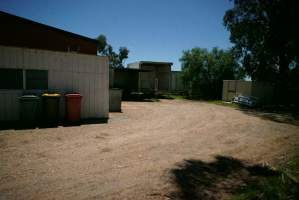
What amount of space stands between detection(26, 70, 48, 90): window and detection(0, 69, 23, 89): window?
280 mm

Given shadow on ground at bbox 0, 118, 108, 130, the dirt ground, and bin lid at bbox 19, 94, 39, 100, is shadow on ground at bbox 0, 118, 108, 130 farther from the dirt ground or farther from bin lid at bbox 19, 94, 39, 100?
bin lid at bbox 19, 94, 39, 100

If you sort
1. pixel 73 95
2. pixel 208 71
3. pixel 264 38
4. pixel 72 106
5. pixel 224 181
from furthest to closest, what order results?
pixel 208 71, pixel 264 38, pixel 72 106, pixel 73 95, pixel 224 181

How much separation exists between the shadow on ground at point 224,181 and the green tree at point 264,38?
18056 millimetres

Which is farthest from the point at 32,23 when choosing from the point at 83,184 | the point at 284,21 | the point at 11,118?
the point at 284,21

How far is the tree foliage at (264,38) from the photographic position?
2105cm

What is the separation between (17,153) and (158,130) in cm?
532

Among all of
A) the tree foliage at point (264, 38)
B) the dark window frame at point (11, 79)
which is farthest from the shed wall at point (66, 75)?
the tree foliage at point (264, 38)

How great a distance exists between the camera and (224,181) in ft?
16.9

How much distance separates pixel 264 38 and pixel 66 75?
1894 centimetres

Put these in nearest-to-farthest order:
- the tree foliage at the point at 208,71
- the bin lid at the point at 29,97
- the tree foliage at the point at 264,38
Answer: the bin lid at the point at 29,97 < the tree foliage at the point at 264,38 < the tree foliage at the point at 208,71

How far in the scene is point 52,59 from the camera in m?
10.8

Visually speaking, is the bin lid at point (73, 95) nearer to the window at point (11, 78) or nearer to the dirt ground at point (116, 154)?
the dirt ground at point (116, 154)

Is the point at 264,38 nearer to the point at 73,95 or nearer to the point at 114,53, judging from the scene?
the point at 73,95

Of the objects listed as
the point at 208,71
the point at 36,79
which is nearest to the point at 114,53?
the point at 208,71
